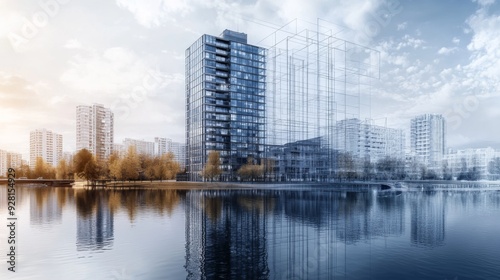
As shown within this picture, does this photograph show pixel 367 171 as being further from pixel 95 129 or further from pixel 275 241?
pixel 95 129

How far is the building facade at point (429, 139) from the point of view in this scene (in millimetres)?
147375

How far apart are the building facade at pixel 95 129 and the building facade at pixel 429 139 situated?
480 feet

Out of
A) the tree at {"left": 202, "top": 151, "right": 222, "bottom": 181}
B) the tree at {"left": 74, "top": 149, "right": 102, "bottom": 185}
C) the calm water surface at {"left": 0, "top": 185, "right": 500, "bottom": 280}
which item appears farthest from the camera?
the tree at {"left": 202, "top": 151, "right": 222, "bottom": 181}

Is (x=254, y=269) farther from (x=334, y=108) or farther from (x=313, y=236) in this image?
(x=334, y=108)

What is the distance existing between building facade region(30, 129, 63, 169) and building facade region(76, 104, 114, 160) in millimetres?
16362

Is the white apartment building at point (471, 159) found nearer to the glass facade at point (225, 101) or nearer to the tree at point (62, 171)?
the glass facade at point (225, 101)

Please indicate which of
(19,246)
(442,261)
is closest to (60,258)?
(19,246)

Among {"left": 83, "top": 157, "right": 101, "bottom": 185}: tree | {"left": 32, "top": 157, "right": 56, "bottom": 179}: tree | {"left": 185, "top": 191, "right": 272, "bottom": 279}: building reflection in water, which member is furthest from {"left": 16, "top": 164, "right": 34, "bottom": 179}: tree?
{"left": 185, "top": 191, "right": 272, "bottom": 279}: building reflection in water

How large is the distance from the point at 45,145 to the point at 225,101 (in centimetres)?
10565

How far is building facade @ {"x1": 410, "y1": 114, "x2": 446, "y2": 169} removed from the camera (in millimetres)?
147375

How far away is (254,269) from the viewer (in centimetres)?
1659

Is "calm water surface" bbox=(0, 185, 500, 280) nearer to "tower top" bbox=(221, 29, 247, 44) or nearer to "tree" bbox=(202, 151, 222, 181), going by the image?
"tree" bbox=(202, 151, 222, 181)

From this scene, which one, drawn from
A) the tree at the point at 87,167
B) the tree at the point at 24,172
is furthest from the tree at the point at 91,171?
the tree at the point at 24,172

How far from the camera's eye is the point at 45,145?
16762 centimetres
